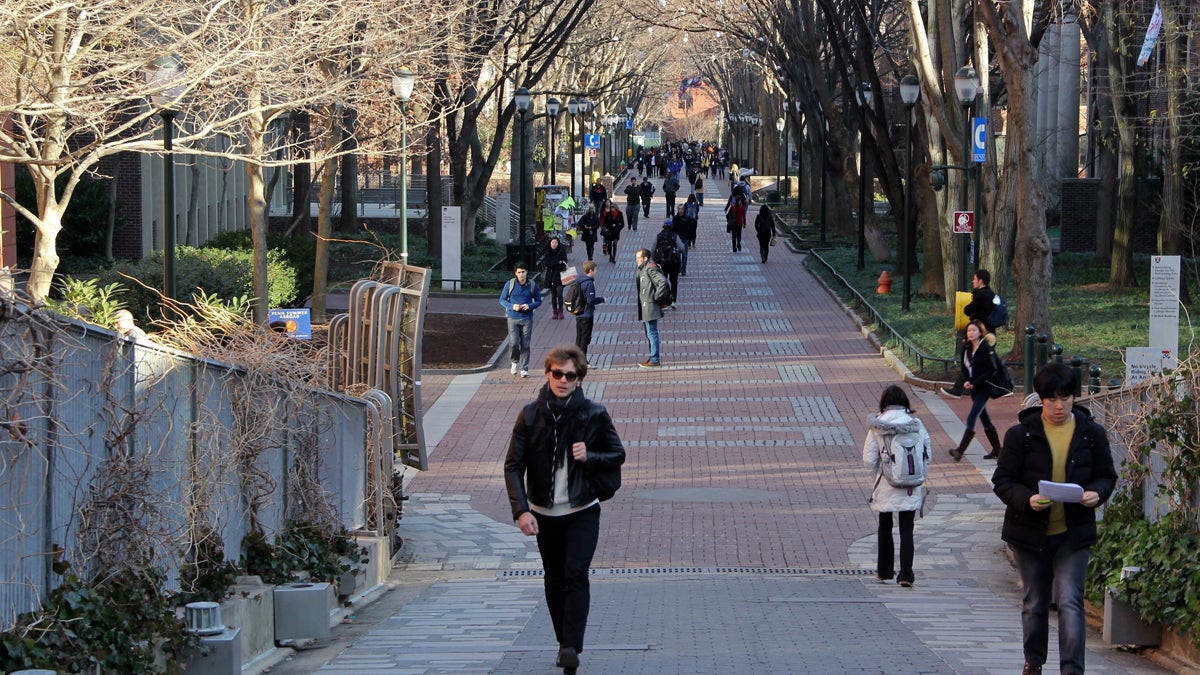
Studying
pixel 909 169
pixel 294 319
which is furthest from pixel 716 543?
pixel 909 169

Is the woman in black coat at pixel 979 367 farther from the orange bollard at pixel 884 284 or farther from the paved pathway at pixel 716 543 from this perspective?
the orange bollard at pixel 884 284

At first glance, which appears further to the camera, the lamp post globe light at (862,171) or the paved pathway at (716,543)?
the lamp post globe light at (862,171)

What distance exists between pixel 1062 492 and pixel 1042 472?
213mm

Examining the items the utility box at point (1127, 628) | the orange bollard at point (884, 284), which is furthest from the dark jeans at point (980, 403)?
the orange bollard at point (884, 284)

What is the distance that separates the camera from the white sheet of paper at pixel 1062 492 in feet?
21.9

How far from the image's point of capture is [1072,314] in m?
28.1

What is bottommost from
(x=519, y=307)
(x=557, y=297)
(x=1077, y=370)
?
(x=557, y=297)

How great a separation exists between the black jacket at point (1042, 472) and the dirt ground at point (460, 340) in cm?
1725

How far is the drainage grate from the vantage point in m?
11.9

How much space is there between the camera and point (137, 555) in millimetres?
6664

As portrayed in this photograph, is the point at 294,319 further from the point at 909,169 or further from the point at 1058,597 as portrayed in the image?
the point at 909,169

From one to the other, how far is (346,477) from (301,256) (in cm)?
2175

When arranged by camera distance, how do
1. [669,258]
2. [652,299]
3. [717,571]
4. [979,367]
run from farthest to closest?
[669,258] → [652,299] → [979,367] → [717,571]

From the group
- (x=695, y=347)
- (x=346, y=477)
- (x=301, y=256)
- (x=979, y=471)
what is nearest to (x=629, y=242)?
(x=301, y=256)
